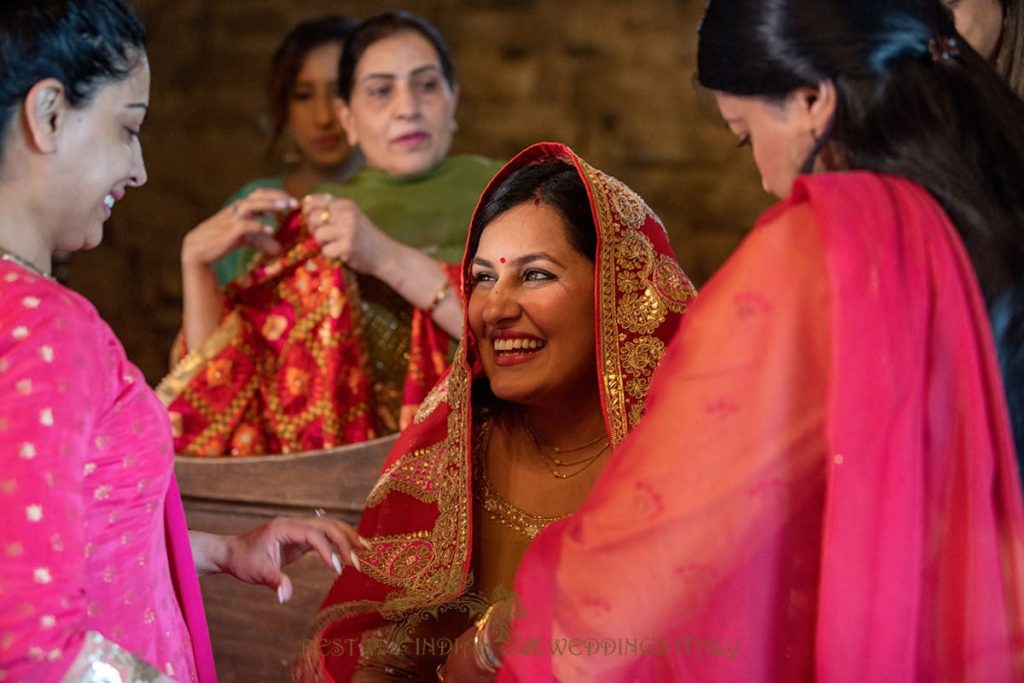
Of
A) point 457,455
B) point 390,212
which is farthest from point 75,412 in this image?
point 390,212

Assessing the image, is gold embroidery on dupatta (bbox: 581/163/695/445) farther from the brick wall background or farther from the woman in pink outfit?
the brick wall background

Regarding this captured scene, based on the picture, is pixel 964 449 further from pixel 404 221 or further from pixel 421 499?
pixel 404 221

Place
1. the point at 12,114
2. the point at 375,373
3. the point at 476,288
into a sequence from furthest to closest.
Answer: the point at 375,373 < the point at 476,288 < the point at 12,114

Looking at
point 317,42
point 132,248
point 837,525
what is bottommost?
point 132,248

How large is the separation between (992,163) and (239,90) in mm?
3395

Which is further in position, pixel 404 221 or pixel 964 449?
pixel 404 221

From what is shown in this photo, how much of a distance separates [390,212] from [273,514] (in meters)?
0.81

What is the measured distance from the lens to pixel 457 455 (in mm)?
1621

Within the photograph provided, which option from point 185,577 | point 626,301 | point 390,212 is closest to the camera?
point 185,577

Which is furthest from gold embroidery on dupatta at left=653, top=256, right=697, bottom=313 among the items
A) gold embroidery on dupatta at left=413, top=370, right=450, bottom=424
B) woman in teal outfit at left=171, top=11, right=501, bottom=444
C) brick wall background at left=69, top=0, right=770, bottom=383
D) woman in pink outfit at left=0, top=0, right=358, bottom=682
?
brick wall background at left=69, top=0, right=770, bottom=383

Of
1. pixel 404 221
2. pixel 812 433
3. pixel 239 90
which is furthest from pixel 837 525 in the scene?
pixel 239 90

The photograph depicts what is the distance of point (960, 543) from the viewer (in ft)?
3.35

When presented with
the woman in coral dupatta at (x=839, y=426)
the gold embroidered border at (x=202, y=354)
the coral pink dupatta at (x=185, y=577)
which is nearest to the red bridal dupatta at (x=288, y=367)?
the gold embroidered border at (x=202, y=354)

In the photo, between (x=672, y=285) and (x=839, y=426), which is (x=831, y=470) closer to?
(x=839, y=426)
